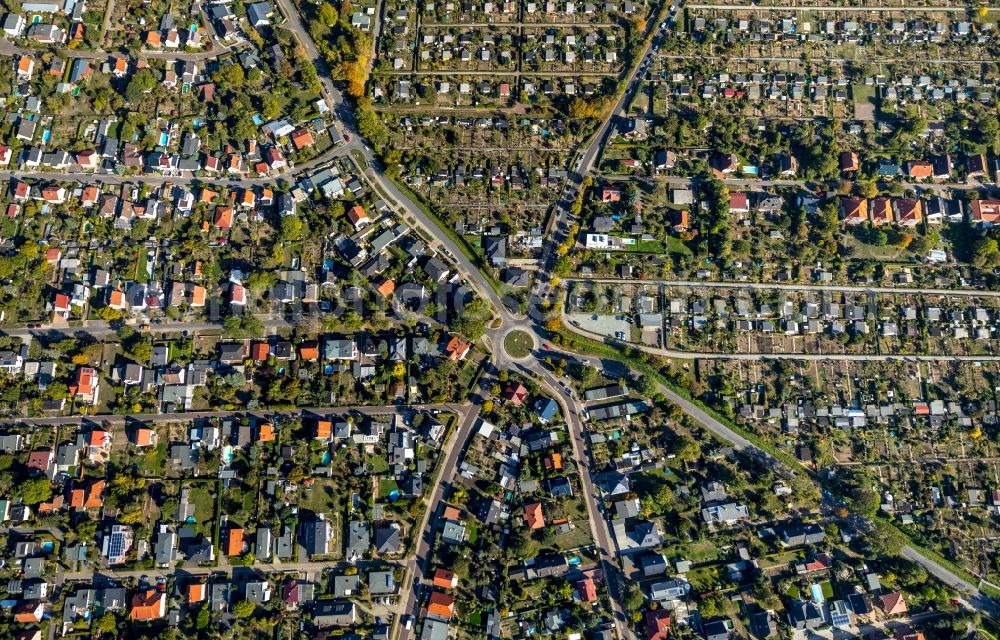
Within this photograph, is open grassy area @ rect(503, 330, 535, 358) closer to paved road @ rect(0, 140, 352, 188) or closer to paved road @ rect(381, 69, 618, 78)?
paved road @ rect(0, 140, 352, 188)

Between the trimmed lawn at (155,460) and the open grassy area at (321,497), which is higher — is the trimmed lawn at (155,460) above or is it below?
above

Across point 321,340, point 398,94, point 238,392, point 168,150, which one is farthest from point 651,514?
point 168,150

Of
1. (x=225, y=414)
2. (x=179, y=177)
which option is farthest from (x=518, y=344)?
(x=179, y=177)

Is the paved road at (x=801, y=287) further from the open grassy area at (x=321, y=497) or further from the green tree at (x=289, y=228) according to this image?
the open grassy area at (x=321, y=497)

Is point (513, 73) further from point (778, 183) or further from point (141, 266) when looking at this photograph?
point (141, 266)

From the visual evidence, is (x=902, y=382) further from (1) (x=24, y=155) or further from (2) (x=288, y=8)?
(1) (x=24, y=155)

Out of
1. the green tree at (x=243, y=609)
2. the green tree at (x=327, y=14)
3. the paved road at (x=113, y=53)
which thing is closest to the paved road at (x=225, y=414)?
the green tree at (x=243, y=609)

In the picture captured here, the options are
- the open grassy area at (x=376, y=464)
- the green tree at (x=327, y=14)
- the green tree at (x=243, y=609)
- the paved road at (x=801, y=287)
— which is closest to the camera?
the green tree at (x=243, y=609)
